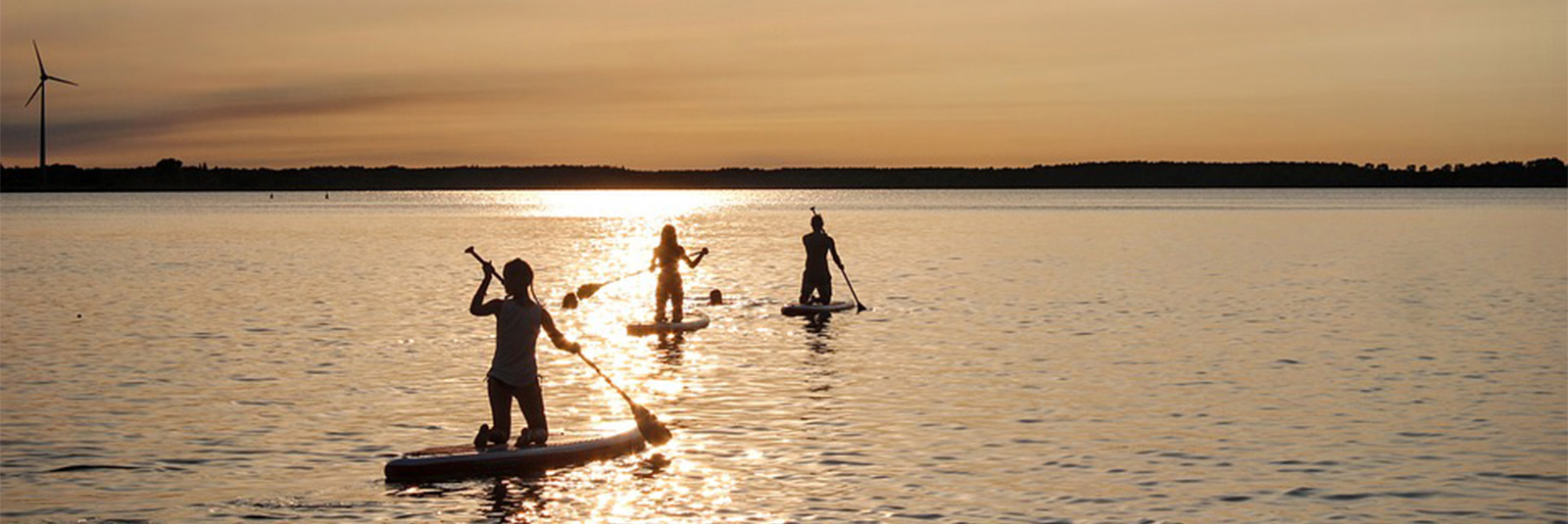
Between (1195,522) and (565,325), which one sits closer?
(1195,522)

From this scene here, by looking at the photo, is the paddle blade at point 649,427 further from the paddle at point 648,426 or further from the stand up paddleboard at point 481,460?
the stand up paddleboard at point 481,460

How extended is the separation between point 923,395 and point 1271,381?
17.3 feet

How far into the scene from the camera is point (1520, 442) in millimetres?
19312

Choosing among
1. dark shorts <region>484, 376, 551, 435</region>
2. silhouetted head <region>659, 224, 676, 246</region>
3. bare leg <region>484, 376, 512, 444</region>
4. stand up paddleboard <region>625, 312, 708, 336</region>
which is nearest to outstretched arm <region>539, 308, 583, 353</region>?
dark shorts <region>484, 376, 551, 435</region>

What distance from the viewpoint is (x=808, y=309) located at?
37156 millimetres

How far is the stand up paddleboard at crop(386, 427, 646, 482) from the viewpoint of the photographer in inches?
646

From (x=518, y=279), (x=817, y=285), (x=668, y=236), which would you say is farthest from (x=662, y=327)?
(x=518, y=279)

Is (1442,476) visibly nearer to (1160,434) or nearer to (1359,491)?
(1359,491)

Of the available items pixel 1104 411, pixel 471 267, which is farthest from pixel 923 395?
pixel 471 267

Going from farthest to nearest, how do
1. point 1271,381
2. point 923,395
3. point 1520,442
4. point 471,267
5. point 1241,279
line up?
point 471,267 < point 1241,279 < point 1271,381 < point 923,395 < point 1520,442

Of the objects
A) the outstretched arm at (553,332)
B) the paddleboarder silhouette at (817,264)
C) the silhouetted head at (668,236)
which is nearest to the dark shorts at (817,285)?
the paddleboarder silhouette at (817,264)

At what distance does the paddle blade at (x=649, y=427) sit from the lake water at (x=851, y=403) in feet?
0.79

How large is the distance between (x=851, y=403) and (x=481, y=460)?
6.99 meters

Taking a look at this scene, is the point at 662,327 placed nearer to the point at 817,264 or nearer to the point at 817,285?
the point at 817,264
